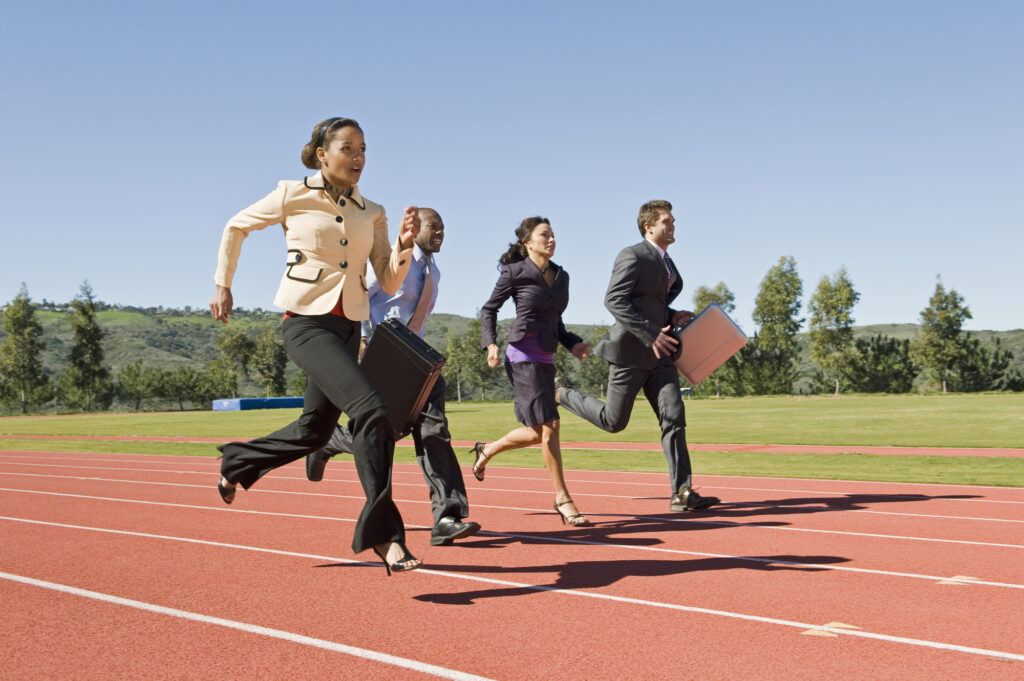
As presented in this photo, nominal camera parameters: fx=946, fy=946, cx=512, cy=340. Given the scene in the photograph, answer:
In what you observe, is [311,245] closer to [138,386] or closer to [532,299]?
[532,299]

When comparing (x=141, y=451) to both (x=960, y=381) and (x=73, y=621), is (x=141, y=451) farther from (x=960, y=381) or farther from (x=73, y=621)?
(x=960, y=381)

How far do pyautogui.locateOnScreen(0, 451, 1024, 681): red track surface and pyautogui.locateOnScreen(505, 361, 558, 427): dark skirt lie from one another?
2.86ft

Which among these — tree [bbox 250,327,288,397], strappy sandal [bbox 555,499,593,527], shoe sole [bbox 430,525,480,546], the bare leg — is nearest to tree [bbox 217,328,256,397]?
tree [bbox 250,327,288,397]

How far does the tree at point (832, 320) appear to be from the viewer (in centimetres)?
6831

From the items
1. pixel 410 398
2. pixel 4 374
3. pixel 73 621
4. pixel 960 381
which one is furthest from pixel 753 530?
pixel 4 374

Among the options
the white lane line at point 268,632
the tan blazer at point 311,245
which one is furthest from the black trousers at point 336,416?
the white lane line at point 268,632

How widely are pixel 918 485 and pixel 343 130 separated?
7.62m

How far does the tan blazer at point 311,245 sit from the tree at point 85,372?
77.8 metres

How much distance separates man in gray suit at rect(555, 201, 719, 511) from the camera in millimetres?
7863

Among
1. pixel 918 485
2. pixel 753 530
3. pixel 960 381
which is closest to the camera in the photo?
pixel 753 530

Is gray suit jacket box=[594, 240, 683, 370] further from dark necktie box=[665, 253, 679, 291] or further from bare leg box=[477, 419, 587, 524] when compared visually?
bare leg box=[477, 419, 587, 524]

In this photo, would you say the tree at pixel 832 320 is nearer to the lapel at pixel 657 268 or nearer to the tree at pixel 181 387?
the tree at pixel 181 387

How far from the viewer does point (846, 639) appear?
3889 millimetres

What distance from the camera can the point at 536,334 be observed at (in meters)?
7.51
